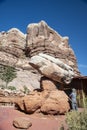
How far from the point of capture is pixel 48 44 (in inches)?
2349

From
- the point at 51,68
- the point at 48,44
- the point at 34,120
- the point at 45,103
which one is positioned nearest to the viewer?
the point at 34,120

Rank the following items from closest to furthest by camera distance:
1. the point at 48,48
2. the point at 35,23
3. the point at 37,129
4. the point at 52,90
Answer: the point at 37,129 < the point at 52,90 < the point at 48,48 < the point at 35,23

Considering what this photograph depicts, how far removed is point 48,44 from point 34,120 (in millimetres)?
48925

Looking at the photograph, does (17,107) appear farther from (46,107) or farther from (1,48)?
(1,48)

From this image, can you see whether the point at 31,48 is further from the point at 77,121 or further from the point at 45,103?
the point at 77,121

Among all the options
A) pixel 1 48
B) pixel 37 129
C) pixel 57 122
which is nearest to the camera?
pixel 37 129

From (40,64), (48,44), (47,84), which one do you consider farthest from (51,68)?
(48,44)

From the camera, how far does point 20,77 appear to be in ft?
148

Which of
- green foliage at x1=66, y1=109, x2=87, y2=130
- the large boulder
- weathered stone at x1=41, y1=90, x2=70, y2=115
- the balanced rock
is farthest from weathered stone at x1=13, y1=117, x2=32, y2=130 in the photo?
the large boulder

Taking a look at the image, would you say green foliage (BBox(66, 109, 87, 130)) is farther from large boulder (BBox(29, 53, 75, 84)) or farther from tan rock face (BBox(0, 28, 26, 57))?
tan rock face (BBox(0, 28, 26, 57))

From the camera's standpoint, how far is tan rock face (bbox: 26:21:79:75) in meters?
59.0

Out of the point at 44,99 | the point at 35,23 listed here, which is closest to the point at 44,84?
the point at 44,99

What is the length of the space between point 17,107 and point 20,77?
32.1m

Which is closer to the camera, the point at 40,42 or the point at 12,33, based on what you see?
the point at 40,42
